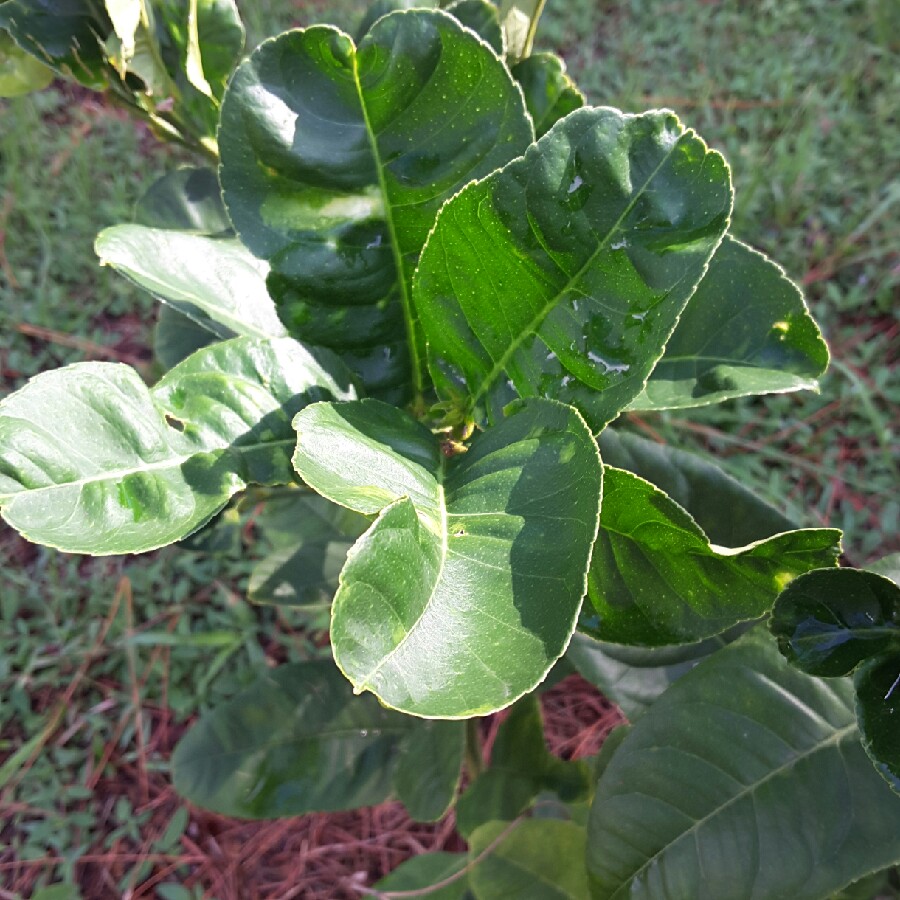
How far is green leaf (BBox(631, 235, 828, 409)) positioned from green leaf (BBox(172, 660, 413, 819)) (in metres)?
0.80

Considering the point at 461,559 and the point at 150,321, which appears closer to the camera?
the point at 461,559

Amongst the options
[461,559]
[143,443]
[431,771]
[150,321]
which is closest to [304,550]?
[431,771]

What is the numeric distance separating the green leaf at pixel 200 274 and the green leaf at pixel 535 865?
0.76 metres

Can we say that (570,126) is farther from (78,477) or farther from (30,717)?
(30,717)

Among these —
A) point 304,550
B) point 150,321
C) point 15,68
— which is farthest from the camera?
point 150,321

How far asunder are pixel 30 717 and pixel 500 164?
5.67 ft

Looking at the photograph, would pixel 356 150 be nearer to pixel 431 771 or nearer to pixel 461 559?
pixel 461 559

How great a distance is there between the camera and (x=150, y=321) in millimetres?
2326

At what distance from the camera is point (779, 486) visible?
196 centimetres

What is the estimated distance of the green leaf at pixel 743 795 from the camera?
759 millimetres

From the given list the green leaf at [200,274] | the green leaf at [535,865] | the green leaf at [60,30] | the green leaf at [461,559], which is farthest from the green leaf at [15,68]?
the green leaf at [535,865]

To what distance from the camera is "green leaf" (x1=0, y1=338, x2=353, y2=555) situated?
57cm

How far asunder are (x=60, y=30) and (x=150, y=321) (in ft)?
4.86

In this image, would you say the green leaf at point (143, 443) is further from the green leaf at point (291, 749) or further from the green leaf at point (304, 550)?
the green leaf at point (291, 749)
